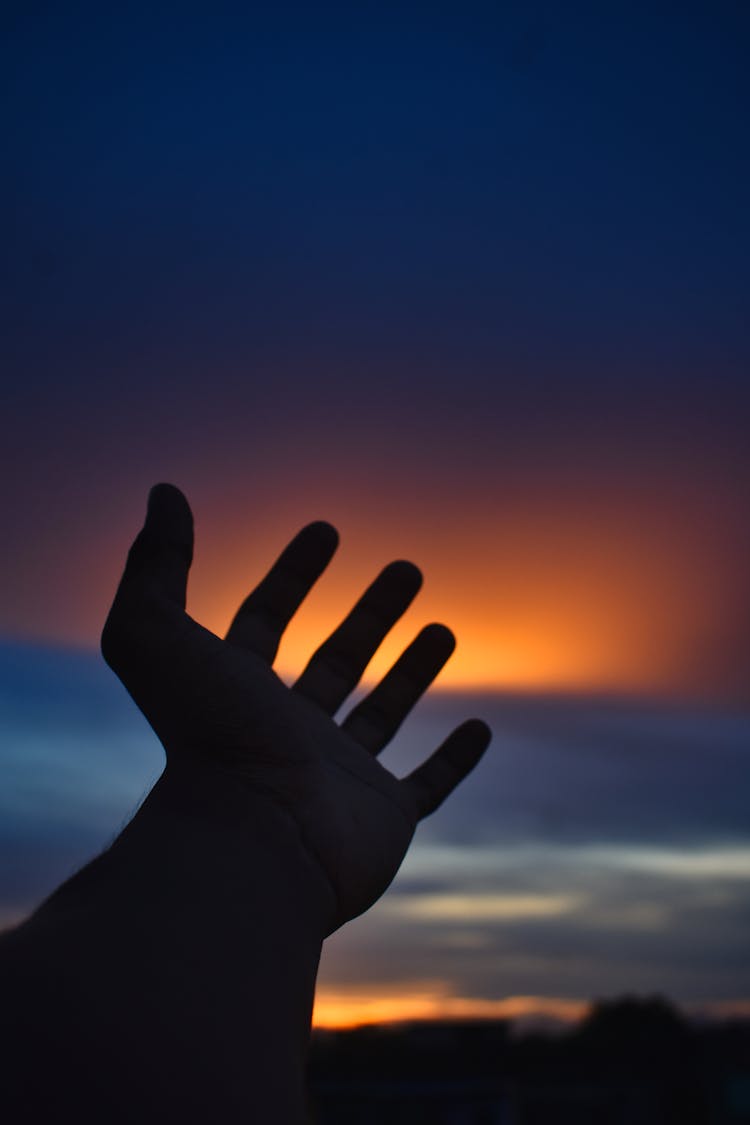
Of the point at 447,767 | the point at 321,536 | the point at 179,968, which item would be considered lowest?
the point at 179,968

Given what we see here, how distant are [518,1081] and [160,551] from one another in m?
38.5

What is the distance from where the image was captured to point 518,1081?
35969 millimetres

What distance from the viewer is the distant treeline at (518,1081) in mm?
29594

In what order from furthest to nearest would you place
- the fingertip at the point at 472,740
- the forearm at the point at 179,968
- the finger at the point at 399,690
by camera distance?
the fingertip at the point at 472,740
the finger at the point at 399,690
the forearm at the point at 179,968

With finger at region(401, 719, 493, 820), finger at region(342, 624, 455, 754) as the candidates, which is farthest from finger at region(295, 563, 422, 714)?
A: finger at region(401, 719, 493, 820)

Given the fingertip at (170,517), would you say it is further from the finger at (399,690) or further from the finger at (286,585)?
the finger at (399,690)

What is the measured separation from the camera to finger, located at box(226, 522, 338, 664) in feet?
13.1

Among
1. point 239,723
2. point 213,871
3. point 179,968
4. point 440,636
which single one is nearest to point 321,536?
point 440,636

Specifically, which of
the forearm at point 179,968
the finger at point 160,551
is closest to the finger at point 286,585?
the finger at point 160,551

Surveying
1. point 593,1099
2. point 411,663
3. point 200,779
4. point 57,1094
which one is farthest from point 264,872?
point 593,1099

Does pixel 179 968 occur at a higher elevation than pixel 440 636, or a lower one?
lower

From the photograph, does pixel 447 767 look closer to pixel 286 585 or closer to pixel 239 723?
pixel 286 585

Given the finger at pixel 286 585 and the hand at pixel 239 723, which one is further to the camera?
the finger at pixel 286 585

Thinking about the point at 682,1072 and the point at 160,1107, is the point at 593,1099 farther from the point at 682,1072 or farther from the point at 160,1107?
the point at 160,1107
